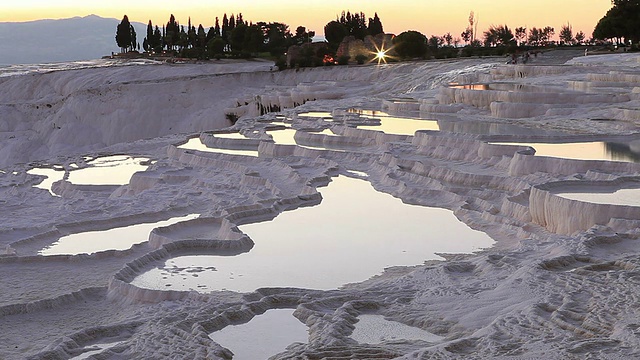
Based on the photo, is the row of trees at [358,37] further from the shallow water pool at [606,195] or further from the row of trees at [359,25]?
the shallow water pool at [606,195]

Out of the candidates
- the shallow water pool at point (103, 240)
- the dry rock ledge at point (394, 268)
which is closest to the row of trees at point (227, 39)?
the dry rock ledge at point (394, 268)

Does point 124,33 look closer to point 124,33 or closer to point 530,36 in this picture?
point 124,33

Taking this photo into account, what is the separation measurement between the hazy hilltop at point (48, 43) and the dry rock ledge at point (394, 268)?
152084mm

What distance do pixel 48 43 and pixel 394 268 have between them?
187656 millimetres

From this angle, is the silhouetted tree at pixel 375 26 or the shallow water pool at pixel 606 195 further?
the silhouetted tree at pixel 375 26

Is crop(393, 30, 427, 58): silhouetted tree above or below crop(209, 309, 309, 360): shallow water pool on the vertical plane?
above

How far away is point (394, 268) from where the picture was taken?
6.16m

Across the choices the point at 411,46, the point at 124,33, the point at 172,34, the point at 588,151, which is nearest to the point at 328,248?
the point at 588,151

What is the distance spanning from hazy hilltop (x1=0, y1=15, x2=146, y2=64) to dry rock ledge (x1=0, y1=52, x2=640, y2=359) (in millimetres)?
152084

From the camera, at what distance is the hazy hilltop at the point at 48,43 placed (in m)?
164

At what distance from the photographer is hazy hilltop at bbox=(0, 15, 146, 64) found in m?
164

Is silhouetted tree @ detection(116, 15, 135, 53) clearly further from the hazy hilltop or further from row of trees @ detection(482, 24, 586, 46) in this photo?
the hazy hilltop

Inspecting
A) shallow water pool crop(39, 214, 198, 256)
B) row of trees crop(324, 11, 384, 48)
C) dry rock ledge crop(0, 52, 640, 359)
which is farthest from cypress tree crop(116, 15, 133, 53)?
shallow water pool crop(39, 214, 198, 256)

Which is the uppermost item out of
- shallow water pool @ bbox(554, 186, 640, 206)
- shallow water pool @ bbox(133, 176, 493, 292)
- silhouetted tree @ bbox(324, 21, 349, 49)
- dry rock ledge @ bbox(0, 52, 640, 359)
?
silhouetted tree @ bbox(324, 21, 349, 49)
